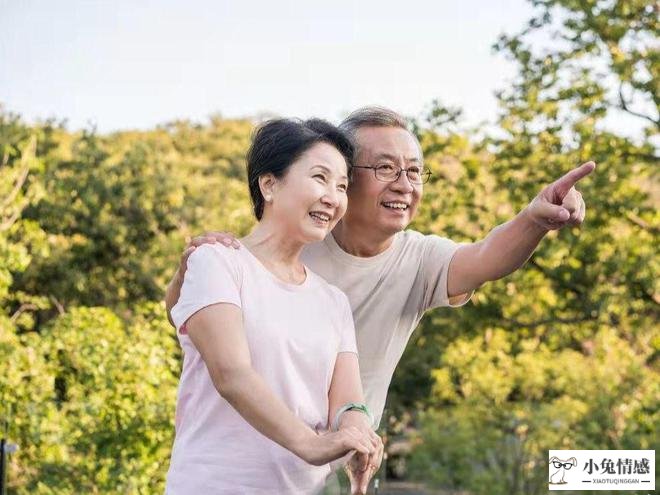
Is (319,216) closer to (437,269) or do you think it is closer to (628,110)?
(437,269)

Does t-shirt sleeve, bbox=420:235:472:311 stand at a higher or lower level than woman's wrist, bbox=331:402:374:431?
higher

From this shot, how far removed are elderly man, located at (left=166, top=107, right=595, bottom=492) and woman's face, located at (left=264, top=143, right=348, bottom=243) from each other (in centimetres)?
50

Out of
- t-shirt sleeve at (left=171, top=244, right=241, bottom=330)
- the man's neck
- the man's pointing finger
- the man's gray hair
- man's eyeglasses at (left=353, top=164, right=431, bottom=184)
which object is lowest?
t-shirt sleeve at (left=171, top=244, right=241, bottom=330)

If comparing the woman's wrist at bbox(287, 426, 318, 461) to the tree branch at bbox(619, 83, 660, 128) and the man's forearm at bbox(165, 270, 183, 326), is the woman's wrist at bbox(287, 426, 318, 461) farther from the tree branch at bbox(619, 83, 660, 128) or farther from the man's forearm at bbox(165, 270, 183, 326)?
the tree branch at bbox(619, 83, 660, 128)

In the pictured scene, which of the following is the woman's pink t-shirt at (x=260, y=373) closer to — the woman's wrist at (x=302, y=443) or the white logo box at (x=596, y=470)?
the woman's wrist at (x=302, y=443)

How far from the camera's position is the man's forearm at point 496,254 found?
211 centimetres

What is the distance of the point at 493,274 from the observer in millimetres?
2188

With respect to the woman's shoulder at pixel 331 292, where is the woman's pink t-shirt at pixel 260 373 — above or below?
below

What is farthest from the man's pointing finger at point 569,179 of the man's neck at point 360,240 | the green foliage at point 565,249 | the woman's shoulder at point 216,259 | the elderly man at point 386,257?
the green foliage at point 565,249

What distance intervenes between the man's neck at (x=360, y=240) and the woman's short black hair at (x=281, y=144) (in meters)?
0.53

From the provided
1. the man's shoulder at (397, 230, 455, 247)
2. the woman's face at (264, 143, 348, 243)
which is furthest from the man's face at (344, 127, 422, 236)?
the woman's face at (264, 143, 348, 243)

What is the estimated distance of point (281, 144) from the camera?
1773mm

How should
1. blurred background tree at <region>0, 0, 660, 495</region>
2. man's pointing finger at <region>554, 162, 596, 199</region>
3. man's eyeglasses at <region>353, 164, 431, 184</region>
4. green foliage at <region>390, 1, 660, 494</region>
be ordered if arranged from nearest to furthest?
man's pointing finger at <region>554, 162, 596, 199</region> → man's eyeglasses at <region>353, 164, 431, 184</region> → blurred background tree at <region>0, 0, 660, 495</region> → green foliage at <region>390, 1, 660, 494</region>

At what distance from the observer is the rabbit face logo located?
2.96m
